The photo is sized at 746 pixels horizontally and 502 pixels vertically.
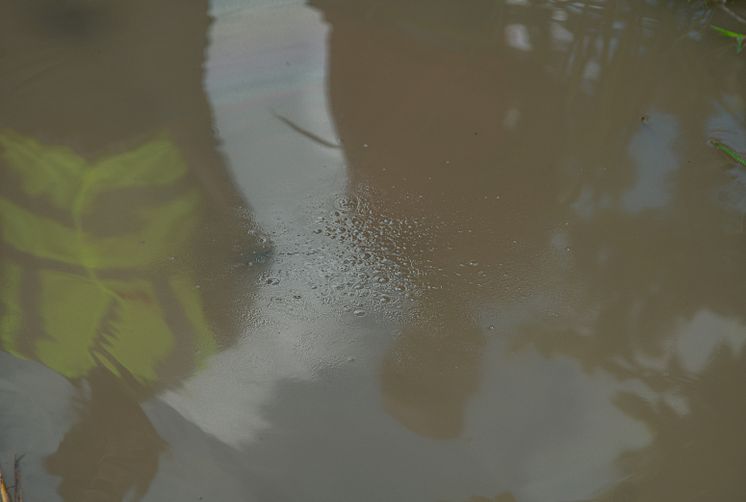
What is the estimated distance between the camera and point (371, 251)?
1987 mm

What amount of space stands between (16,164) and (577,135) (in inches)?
62.0

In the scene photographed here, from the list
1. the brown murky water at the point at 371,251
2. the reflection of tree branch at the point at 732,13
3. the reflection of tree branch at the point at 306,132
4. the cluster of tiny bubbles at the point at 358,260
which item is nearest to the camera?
the brown murky water at the point at 371,251

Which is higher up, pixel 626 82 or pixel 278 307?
pixel 626 82

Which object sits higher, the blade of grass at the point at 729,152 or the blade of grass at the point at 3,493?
the blade of grass at the point at 729,152

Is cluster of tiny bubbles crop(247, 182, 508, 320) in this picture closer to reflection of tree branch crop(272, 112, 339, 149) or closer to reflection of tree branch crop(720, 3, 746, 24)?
reflection of tree branch crop(272, 112, 339, 149)

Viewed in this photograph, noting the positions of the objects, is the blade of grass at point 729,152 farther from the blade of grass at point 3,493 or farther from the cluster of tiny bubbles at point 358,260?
the blade of grass at point 3,493

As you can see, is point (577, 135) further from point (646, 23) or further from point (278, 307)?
point (278, 307)

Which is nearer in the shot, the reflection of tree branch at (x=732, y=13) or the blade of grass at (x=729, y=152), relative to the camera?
the blade of grass at (x=729, y=152)

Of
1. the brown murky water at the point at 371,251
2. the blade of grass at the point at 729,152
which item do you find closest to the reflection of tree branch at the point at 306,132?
the brown murky water at the point at 371,251

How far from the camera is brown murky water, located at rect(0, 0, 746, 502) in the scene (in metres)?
1.63

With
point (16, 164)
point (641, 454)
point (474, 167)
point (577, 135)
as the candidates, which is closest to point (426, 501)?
point (641, 454)

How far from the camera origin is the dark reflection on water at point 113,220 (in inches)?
66.7

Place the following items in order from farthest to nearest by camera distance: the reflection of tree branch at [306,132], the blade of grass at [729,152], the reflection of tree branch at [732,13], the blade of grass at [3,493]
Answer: the reflection of tree branch at [732,13], the reflection of tree branch at [306,132], the blade of grass at [729,152], the blade of grass at [3,493]

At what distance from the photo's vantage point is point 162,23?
99.0 inches
